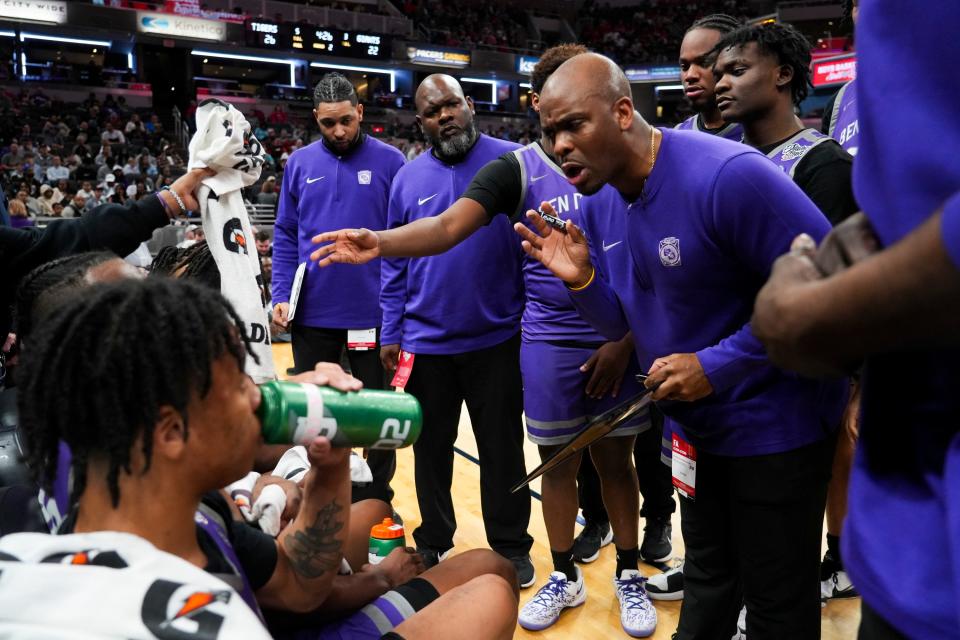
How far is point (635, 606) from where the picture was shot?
9.00 ft

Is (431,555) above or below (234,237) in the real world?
below

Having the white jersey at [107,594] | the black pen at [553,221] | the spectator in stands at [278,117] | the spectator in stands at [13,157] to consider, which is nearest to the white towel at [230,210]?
the black pen at [553,221]

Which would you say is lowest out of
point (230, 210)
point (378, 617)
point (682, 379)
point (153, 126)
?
point (378, 617)

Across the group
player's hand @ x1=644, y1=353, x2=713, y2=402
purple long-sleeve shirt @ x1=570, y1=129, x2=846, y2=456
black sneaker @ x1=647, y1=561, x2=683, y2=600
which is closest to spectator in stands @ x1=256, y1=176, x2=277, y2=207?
black sneaker @ x1=647, y1=561, x2=683, y2=600

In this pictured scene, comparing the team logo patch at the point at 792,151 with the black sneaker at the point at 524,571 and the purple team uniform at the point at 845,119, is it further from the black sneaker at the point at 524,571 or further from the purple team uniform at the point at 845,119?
the black sneaker at the point at 524,571

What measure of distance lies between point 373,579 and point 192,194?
4.18 feet

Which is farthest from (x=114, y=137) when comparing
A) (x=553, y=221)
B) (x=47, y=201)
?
(x=553, y=221)

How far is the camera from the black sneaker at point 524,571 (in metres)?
3.09

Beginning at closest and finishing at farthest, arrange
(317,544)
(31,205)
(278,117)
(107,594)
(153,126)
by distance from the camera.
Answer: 1. (107,594)
2. (317,544)
3. (31,205)
4. (153,126)
5. (278,117)

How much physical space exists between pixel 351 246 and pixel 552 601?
1475mm

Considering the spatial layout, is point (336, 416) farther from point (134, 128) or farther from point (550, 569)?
point (134, 128)

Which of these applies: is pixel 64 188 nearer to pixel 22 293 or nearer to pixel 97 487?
pixel 22 293

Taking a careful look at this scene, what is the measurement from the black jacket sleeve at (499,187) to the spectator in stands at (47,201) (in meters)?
10.9

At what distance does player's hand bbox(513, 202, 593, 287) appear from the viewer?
2.06 metres
